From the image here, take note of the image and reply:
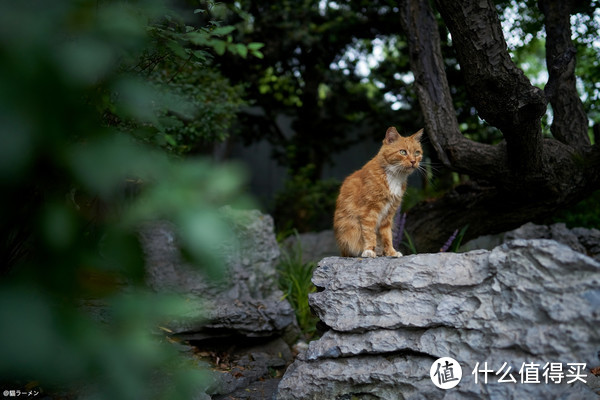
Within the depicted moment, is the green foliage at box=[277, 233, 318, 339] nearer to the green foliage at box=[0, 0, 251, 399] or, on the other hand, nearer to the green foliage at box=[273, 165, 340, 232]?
the green foliage at box=[273, 165, 340, 232]

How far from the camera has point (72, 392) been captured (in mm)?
2713

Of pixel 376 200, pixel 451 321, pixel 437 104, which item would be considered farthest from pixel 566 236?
pixel 451 321

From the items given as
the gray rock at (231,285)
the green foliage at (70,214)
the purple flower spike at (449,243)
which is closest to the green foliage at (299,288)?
the gray rock at (231,285)

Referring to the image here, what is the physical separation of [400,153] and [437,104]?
0.98 m

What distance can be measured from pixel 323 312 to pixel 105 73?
2.11 meters

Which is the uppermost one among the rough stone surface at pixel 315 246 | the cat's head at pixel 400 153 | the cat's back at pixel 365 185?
the cat's head at pixel 400 153

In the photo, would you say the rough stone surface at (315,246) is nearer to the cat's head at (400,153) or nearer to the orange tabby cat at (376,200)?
the orange tabby cat at (376,200)

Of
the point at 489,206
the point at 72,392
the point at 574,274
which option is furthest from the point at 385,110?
the point at 72,392

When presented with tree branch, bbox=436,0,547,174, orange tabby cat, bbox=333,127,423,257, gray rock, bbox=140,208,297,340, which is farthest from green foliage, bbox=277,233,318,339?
tree branch, bbox=436,0,547,174

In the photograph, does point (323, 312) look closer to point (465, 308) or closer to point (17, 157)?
point (465, 308)

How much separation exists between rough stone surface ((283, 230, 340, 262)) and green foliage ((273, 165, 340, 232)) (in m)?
0.55

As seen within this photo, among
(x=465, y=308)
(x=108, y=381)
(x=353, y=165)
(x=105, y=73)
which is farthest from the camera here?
(x=353, y=165)

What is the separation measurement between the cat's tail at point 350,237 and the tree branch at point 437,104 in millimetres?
1181

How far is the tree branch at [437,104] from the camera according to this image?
4.07 meters
